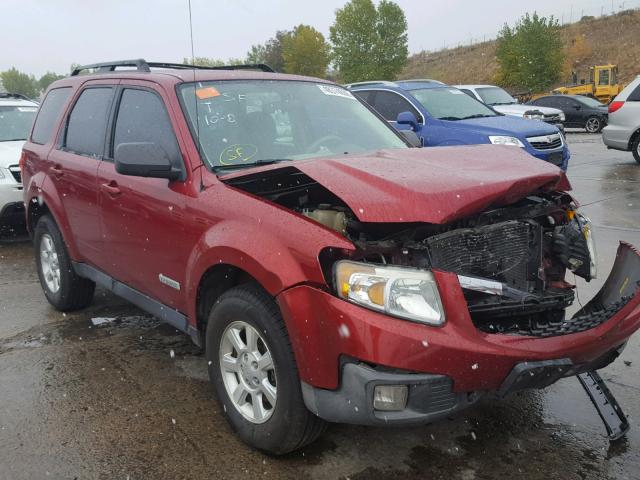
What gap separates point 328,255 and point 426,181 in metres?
0.58

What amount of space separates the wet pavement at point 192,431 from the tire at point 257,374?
17 cm

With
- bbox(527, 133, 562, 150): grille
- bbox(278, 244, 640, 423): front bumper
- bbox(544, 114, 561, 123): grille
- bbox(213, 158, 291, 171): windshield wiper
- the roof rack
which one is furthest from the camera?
bbox(544, 114, 561, 123): grille

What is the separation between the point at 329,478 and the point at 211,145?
1.86 meters

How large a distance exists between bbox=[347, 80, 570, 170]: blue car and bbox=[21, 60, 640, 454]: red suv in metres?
5.69

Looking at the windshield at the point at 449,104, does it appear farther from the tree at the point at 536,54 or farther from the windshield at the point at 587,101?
the tree at the point at 536,54

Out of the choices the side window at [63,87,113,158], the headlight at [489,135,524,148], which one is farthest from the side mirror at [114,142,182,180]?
the headlight at [489,135,524,148]

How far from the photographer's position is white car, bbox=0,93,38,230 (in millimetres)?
7371

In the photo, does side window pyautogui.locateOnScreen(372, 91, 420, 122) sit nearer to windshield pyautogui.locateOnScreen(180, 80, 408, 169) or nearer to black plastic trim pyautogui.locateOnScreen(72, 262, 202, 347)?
windshield pyautogui.locateOnScreen(180, 80, 408, 169)

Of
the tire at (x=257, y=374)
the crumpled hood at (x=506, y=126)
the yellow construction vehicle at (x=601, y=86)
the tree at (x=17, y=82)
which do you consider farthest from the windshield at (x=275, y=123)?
the tree at (x=17, y=82)

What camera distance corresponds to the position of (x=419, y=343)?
2311mm

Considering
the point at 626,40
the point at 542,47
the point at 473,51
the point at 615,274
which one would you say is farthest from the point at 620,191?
the point at 473,51

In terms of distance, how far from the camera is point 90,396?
3574 millimetres

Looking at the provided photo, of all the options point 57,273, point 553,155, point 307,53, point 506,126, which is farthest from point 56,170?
point 307,53

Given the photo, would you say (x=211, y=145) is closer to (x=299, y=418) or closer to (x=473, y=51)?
(x=299, y=418)
